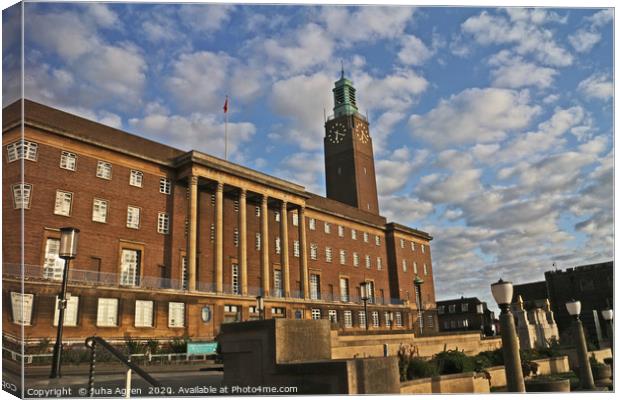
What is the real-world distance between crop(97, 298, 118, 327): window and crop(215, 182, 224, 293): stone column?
8.72 m

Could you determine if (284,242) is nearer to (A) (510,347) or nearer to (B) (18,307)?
(B) (18,307)

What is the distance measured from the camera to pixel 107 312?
3172 cm

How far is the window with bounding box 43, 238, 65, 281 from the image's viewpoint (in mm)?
30422

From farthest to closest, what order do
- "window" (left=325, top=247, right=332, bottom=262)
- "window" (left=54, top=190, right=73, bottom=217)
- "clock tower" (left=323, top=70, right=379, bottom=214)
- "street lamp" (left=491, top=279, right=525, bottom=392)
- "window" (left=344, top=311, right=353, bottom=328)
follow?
"clock tower" (left=323, top=70, right=379, bottom=214), "window" (left=325, top=247, right=332, bottom=262), "window" (left=344, top=311, right=353, bottom=328), "window" (left=54, top=190, right=73, bottom=217), "street lamp" (left=491, top=279, right=525, bottom=392)

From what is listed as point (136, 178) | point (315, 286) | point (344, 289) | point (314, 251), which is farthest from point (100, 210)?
point (344, 289)

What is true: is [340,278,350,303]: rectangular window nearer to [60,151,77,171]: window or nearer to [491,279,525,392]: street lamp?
[60,151,77,171]: window

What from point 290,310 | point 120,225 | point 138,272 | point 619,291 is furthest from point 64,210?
point 619,291

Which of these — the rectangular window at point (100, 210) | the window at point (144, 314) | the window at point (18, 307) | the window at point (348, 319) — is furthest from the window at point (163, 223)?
the window at point (18, 307)

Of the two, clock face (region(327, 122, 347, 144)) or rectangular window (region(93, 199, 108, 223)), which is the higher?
clock face (region(327, 122, 347, 144))

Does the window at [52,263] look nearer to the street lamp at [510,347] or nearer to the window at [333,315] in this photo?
the street lamp at [510,347]

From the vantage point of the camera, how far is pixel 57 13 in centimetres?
1377

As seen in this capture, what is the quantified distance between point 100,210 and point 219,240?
9.45 metres

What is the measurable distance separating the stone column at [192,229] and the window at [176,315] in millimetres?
2034

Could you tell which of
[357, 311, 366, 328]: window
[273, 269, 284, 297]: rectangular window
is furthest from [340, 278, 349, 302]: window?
[273, 269, 284, 297]: rectangular window
